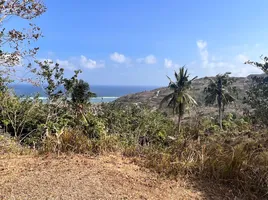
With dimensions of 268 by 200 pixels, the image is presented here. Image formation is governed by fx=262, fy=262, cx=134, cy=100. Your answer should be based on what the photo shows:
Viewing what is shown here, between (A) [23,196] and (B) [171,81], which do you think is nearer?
(A) [23,196]

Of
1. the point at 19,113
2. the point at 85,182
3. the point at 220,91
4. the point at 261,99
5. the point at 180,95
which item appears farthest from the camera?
the point at 220,91

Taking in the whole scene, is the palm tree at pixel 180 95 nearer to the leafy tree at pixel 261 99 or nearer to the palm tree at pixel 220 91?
the palm tree at pixel 220 91

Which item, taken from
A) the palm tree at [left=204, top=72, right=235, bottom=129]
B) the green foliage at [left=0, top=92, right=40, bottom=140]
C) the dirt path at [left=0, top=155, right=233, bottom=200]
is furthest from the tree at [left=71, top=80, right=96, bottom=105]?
the palm tree at [left=204, top=72, right=235, bottom=129]

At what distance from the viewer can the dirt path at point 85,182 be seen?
2.44 meters

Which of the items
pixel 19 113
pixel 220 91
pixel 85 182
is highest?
pixel 220 91

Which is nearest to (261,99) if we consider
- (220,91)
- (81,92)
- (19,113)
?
(19,113)

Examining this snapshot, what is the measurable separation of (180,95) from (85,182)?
27.9 metres

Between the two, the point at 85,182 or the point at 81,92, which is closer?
the point at 85,182

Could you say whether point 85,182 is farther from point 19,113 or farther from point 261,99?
point 19,113

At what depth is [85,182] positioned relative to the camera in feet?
8.63

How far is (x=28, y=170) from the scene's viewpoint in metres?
2.91

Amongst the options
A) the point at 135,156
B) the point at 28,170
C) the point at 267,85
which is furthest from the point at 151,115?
the point at 28,170

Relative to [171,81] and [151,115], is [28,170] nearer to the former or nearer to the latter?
[151,115]

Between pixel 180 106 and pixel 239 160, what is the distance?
90.2 feet
